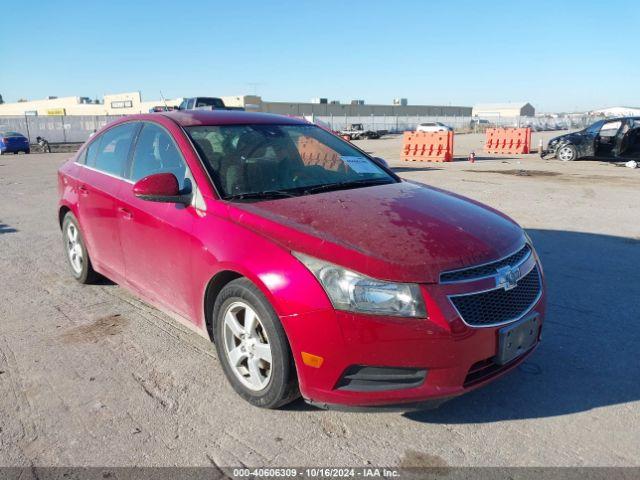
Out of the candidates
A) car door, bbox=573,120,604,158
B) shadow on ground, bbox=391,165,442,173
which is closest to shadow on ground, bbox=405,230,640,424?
shadow on ground, bbox=391,165,442,173

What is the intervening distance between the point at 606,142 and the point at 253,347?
61.2 ft

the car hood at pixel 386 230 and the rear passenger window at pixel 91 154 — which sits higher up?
the rear passenger window at pixel 91 154

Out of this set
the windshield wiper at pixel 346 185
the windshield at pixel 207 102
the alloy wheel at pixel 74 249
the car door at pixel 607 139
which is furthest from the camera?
the windshield at pixel 207 102

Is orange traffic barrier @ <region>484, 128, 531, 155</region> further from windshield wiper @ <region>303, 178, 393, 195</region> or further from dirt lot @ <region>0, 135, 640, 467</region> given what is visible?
windshield wiper @ <region>303, 178, 393, 195</region>

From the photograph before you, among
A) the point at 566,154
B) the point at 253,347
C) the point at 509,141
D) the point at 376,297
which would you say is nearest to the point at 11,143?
the point at 509,141

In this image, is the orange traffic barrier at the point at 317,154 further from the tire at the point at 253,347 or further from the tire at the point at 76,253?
the tire at the point at 76,253

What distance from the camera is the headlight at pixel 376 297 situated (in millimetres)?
2516

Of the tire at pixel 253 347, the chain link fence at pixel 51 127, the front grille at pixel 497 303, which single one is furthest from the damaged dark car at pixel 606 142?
the chain link fence at pixel 51 127

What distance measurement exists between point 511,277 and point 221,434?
1.77 metres

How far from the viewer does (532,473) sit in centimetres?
248

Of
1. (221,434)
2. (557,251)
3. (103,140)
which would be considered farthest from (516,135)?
(221,434)

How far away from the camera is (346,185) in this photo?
146 inches

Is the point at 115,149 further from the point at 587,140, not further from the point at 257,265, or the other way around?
the point at 587,140

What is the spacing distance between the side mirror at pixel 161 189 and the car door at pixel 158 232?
0.17ft
